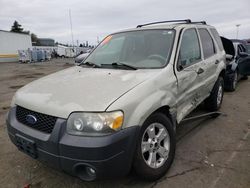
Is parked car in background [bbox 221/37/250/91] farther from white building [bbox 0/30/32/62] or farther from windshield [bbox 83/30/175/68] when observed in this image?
white building [bbox 0/30/32/62]

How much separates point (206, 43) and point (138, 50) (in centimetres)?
169

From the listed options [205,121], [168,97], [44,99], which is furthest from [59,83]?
[205,121]

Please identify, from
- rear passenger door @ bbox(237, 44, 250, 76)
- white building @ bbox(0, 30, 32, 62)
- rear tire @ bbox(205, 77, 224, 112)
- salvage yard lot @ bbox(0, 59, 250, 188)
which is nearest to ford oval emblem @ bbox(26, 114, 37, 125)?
salvage yard lot @ bbox(0, 59, 250, 188)

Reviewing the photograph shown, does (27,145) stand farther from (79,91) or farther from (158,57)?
(158,57)

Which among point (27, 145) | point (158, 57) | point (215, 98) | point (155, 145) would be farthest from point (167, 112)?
point (215, 98)

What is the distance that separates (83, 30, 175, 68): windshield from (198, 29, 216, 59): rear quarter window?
3.67 ft

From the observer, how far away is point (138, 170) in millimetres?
2535

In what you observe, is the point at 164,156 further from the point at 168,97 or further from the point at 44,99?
the point at 44,99

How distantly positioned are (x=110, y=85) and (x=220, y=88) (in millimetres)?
3471

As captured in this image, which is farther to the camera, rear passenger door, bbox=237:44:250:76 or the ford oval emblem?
rear passenger door, bbox=237:44:250:76

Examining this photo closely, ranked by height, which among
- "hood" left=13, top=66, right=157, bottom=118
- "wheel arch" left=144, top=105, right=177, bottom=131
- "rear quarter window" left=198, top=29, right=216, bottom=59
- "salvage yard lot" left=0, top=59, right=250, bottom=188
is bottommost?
"salvage yard lot" left=0, top=59, right=250, bottom=188

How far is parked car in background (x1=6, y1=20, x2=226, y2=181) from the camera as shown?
2.18m

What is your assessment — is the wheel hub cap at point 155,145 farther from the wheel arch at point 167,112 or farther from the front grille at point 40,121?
the front grille at point 40,121

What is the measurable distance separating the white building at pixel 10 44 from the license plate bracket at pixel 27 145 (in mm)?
35605
